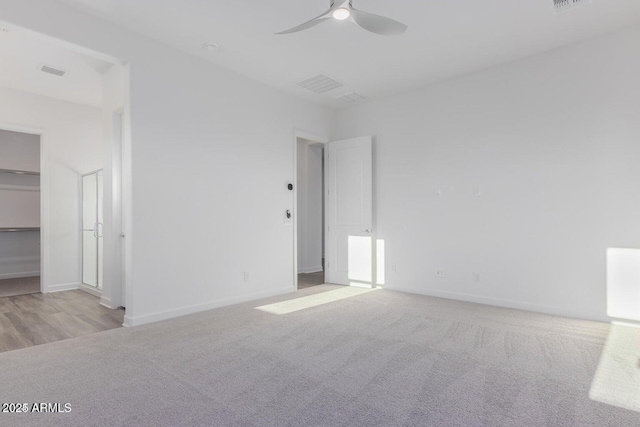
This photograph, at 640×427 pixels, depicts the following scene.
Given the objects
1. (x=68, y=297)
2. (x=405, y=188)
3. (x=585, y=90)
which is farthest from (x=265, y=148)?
(x=585, y=90)

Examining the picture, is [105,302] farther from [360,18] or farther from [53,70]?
[360,18]

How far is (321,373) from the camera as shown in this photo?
2412mm

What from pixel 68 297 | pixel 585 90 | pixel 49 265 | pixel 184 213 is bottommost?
pixel 68 297

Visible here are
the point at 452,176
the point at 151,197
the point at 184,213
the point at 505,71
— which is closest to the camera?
the point at 151,197

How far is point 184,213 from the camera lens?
13.1ft

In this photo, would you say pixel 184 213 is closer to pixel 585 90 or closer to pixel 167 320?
pixel 167 320

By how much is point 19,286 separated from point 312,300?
5176 millimetres

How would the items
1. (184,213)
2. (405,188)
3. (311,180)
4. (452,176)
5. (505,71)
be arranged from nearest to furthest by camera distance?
(184,213) → (505,71) → (452,176) → (405,188) → (311,180)

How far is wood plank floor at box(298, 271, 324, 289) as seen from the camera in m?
5.82

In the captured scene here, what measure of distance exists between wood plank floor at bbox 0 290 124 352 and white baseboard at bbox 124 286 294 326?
0.88 feet

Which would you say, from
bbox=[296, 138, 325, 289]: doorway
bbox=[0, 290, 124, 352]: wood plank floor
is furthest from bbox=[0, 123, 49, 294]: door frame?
bbox=[296, 138, 325, 289]: doorway

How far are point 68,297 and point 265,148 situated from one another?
11.8ft

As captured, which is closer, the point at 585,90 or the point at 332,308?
the point at 585,90

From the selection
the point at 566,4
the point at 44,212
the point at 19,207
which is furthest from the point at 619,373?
the point at 19,207
